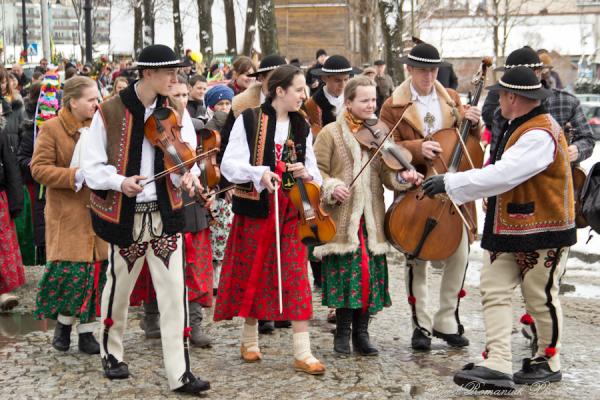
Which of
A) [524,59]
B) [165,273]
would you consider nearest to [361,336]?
[165,273]

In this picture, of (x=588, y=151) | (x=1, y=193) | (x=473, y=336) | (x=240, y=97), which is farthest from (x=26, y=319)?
(x=588, y=151)

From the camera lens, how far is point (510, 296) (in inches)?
229

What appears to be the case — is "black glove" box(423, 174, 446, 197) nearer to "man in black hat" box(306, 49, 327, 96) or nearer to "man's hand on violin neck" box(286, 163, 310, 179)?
"man's hand on violin neck" box(286, 163, 310, 179)

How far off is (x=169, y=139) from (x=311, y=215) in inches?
39.6

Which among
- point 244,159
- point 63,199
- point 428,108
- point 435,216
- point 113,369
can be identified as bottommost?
point 113,369

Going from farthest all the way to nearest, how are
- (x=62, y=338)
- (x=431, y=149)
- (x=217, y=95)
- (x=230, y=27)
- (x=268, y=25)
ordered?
(x=230, y=27) < (x=268, y=25) < (x=217, y=95) < (x=62, y=338) < (x=431, y=149)

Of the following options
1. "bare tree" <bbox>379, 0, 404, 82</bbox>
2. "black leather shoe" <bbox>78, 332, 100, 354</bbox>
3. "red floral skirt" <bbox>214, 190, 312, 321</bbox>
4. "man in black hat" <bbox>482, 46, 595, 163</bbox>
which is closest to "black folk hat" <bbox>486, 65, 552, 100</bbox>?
"man in black hat" <bbox>482, 46, 595, 163</bbox>

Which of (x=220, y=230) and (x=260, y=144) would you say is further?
(x=220, y=230)

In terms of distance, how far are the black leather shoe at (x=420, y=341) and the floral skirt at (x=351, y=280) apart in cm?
43

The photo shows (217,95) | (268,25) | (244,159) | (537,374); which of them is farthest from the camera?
(268,25)

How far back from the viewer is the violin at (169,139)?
5.52m

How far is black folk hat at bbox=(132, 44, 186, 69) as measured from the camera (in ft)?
18.1

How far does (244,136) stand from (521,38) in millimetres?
52083

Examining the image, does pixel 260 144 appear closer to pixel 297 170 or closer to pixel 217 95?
pixel 297 170
